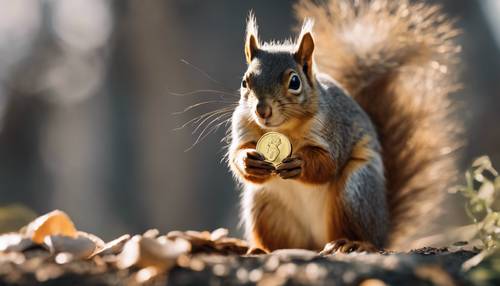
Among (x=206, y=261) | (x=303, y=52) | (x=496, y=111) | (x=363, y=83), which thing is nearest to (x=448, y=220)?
(x=496, y=111)

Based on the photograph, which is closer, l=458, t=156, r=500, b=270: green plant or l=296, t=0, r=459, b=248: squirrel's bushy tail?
l=458, t=156, r=500, b=270: green plant

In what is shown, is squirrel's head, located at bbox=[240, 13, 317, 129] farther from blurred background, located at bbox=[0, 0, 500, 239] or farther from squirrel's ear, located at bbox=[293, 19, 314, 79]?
blurred background, located at bbox=[0, 0, 500, 239]

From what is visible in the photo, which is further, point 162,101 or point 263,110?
point 162,101

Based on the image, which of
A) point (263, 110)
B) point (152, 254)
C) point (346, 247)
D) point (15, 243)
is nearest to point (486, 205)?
point (346, 247)

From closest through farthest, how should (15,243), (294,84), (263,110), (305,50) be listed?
(15,243) < (263,110) < (294,84) < (305,50)

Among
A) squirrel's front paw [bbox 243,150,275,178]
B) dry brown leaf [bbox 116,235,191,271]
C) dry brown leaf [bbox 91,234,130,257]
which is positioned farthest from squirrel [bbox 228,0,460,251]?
dry brown leaf [bbox 116,235,191,271]

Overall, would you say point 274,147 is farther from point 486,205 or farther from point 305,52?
point 486,205
